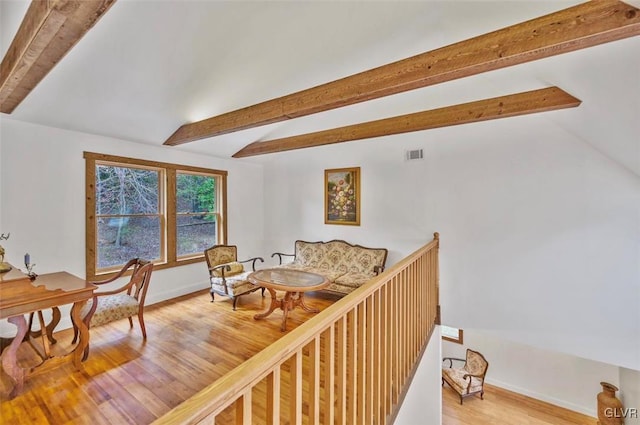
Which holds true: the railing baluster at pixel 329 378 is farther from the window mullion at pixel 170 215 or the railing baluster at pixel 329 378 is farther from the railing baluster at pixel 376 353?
the window mullion at pixel 170 215

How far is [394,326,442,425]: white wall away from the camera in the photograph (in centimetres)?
217

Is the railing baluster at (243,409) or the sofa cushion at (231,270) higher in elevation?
the railing baluster at (243,409)

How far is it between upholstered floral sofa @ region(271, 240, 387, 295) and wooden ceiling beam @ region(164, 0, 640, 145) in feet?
8.29

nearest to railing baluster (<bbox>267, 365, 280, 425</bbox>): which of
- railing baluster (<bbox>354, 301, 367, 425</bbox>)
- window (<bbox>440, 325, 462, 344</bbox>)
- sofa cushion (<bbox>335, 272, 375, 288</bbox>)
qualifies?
railing baluster (<bbox>354, 301, 367, 425</bbox>)

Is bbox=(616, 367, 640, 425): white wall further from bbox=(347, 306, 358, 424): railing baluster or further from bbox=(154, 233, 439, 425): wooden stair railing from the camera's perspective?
bbox=(347, 306, 358, 424): railing baluster

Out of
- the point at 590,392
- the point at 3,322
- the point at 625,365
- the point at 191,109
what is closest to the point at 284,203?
the point at 191,109

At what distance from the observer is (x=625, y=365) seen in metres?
2.95

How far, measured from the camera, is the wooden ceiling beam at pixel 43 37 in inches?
56.1

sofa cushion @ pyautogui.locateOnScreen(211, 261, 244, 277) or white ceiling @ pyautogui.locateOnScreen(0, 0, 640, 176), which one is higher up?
white ceiling @ pyautogui.locateOnScreen(0, 0, 640, 176)

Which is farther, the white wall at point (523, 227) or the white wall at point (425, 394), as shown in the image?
the white wall at point (523, 227)

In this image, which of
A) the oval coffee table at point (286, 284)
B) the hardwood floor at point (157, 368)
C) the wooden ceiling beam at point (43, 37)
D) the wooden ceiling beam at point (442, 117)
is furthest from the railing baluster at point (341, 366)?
the wooden ceiling beam at point (442, 117)

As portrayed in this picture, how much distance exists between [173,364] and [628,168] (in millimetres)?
5045

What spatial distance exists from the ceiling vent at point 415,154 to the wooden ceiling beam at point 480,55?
1958mm

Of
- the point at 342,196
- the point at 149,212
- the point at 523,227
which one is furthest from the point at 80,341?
the point at 523,227
